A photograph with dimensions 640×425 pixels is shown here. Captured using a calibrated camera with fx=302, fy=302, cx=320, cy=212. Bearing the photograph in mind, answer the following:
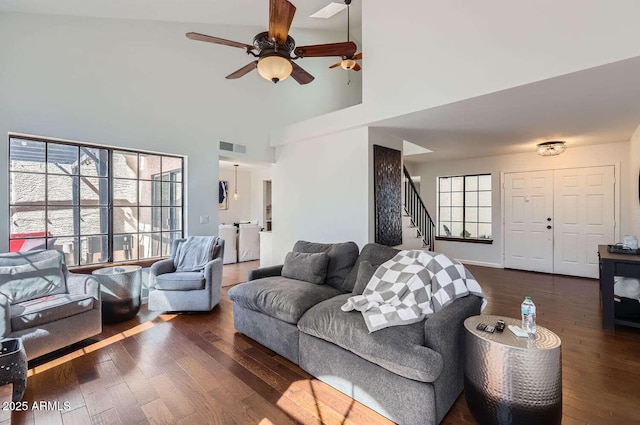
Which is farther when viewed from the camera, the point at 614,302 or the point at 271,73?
the point at 614,302

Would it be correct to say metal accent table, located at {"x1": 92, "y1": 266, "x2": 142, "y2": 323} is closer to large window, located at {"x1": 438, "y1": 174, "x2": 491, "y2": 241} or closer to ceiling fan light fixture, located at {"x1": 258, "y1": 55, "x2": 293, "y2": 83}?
ceiling fan light fixture, located at {"x1": 258, "y1": 55, "x2": 293, "y2": 83}

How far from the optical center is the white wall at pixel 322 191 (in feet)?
13.6

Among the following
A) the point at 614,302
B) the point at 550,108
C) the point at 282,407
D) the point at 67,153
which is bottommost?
the point at 282,407

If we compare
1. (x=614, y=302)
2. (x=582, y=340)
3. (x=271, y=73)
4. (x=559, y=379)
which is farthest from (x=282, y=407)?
(x=614, y=302)

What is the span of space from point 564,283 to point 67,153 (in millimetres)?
7580

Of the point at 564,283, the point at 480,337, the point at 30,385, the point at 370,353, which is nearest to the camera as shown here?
the point at 480,337

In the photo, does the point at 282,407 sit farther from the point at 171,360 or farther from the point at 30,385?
the point at 30,385

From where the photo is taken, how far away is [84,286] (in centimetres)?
301

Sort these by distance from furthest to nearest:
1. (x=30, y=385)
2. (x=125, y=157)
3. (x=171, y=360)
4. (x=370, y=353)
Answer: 1. (x=125, y=157)
2. (x=171, y=360)
3. (x=30, y=385)
4. (x=370, y=353)

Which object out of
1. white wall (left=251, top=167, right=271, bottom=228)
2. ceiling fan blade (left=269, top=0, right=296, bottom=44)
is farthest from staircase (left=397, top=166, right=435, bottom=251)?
white wall (left=251, top=167, right=271, bottom=228)

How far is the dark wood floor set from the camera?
193cm

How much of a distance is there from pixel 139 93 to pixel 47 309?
283 cm

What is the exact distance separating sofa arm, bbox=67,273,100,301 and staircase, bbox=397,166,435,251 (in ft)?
12.8

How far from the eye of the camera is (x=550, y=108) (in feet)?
10.8
